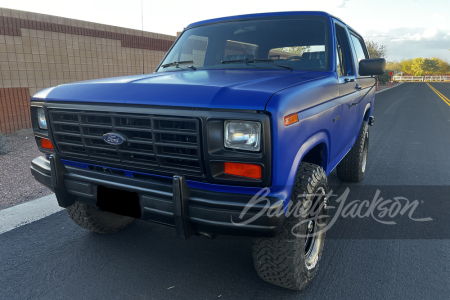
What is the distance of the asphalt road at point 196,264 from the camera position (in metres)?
2.31

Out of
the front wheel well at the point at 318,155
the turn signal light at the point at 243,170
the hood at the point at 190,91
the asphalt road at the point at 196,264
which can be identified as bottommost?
the asphalt road at the point at 196,264

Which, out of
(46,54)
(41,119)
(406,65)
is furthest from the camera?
(406,65)

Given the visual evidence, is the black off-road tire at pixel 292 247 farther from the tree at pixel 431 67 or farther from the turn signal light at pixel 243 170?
the tree at pixel 431 67

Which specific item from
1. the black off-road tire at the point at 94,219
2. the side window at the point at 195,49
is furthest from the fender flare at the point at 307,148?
the black off-road tire at the point at 94,219

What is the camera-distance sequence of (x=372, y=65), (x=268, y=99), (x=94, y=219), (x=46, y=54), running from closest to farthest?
(x=268, y=99), (x=94, y=219), (x=372, y=65), (x=46, y=54)

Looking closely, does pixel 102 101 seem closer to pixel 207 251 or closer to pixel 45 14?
pixel 207 251

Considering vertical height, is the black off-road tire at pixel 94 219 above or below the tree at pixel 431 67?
below

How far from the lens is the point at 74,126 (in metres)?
2.31

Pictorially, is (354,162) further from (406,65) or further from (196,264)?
(406,65)

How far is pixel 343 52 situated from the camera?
348cm

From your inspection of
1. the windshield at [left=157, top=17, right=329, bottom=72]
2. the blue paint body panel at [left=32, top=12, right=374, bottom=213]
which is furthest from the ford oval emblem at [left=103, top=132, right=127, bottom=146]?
the windshield at [left=157, top=17, right=329, bottom=72]

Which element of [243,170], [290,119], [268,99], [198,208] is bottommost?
[198,208]

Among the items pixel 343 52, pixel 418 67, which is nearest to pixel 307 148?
pixel 343 52

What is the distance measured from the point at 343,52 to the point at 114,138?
2.58 m
